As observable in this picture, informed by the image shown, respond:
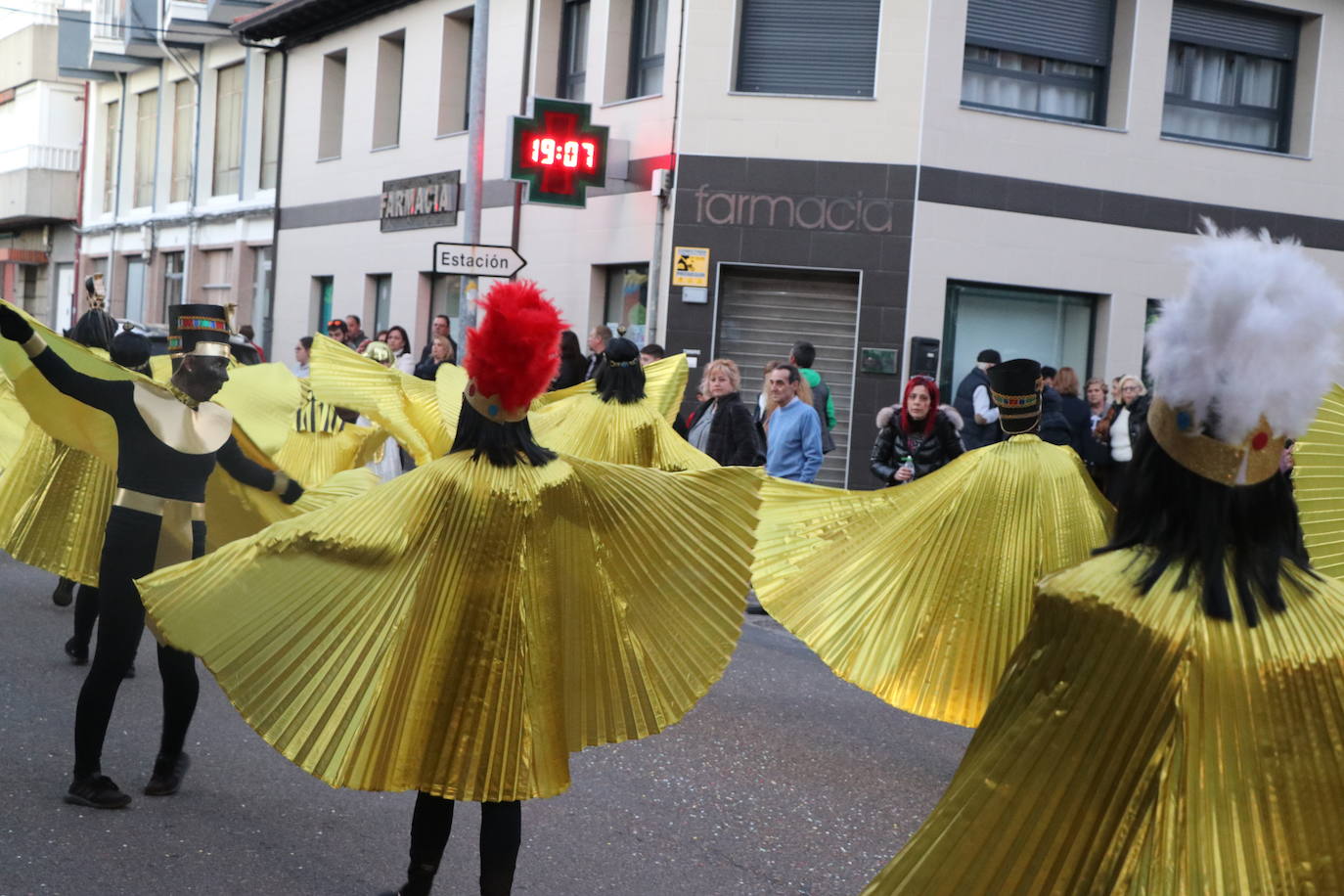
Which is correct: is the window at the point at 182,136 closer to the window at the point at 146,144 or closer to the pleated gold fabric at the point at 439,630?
the window at the point at 146,144

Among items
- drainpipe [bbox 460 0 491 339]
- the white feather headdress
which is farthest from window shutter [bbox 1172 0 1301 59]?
the white feather headdress

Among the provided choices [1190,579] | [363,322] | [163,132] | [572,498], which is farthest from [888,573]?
[163,132]

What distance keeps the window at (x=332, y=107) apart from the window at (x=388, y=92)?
66.0 inches

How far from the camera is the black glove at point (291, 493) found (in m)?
5.54

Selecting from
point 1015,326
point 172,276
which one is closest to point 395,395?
point 1015,326

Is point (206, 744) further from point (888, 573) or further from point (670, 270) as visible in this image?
point (670, 270)

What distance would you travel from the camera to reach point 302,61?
2488 cm

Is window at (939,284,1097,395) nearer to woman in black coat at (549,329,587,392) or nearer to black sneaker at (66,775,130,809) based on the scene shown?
woman in black coat at (549,329,587,392)

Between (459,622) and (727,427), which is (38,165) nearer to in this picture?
(727,427)

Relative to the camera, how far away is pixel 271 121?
85.7 feet

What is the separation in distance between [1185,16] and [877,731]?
509 inches

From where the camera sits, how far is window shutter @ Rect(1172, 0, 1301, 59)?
1709 cm

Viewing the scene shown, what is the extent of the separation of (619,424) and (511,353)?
4181 mm

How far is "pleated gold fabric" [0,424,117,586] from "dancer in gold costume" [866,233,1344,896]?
5.03 m
